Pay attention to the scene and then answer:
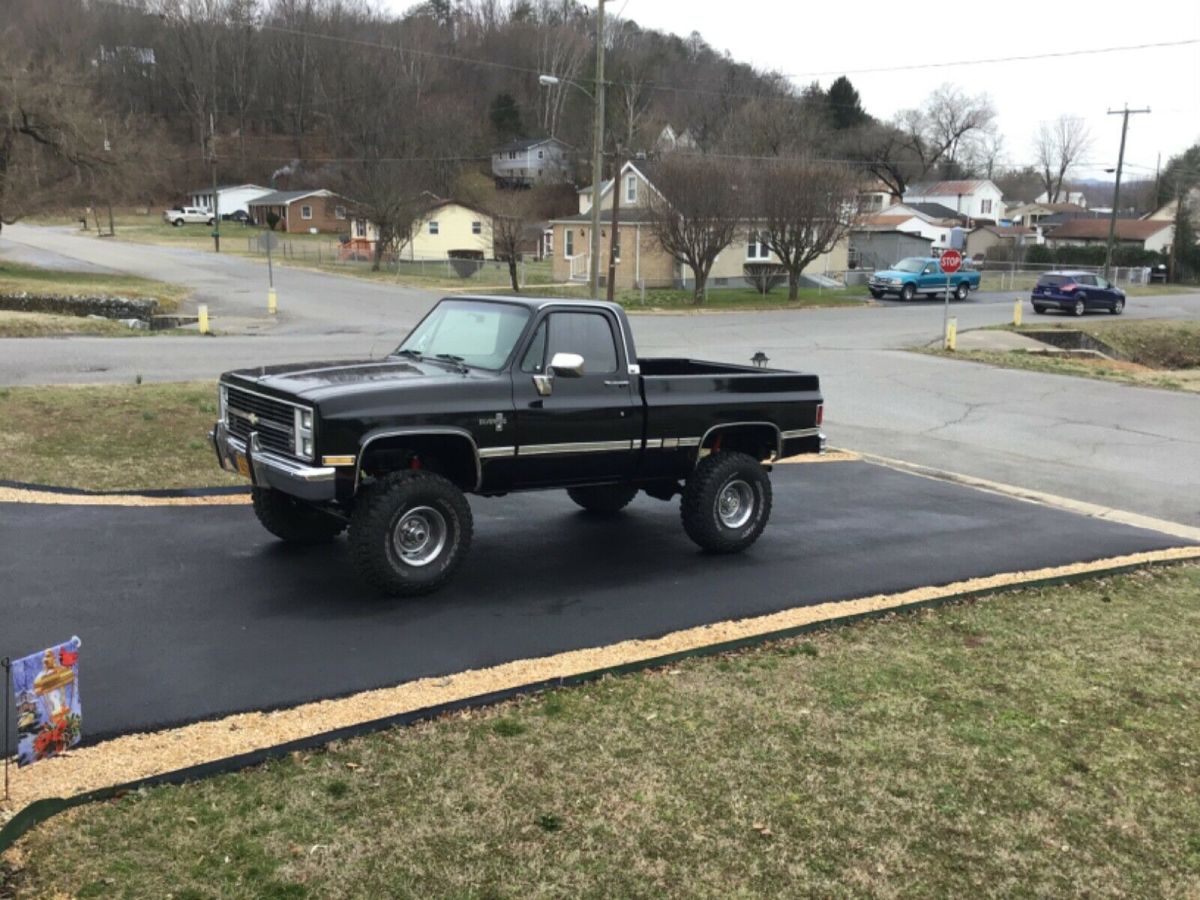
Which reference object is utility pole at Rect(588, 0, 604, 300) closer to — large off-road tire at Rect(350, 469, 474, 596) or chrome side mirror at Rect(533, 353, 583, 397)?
chrome side mirror at Rect(533, 353, 583, 397)

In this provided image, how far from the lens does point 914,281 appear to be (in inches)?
1825

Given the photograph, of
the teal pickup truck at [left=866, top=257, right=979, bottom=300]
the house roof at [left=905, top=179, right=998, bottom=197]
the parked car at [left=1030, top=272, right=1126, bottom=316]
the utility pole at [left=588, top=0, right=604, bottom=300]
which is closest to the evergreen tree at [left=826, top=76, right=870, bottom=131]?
the house roof at [left=905, top=179, right=998, bottom=197]

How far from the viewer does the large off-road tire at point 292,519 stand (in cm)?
753

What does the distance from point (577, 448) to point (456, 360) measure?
1049 mm

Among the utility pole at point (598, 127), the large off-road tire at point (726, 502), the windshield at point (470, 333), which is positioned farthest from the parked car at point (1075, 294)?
the windshield at point (470, 333)

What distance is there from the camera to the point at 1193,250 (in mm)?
67125

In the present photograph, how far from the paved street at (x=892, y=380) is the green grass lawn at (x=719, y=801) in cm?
713

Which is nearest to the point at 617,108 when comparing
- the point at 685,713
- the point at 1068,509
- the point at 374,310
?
the point at 374,310

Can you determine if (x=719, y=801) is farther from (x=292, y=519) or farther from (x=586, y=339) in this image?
(x=292, y=519)

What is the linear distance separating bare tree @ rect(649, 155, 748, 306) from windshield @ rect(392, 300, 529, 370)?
3444 cm

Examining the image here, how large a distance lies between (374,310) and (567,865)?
3300 cm

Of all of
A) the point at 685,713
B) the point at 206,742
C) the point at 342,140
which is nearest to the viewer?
the point at 206,742

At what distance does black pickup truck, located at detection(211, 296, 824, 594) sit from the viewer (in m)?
6.35

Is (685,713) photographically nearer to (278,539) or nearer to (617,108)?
(278,539)
